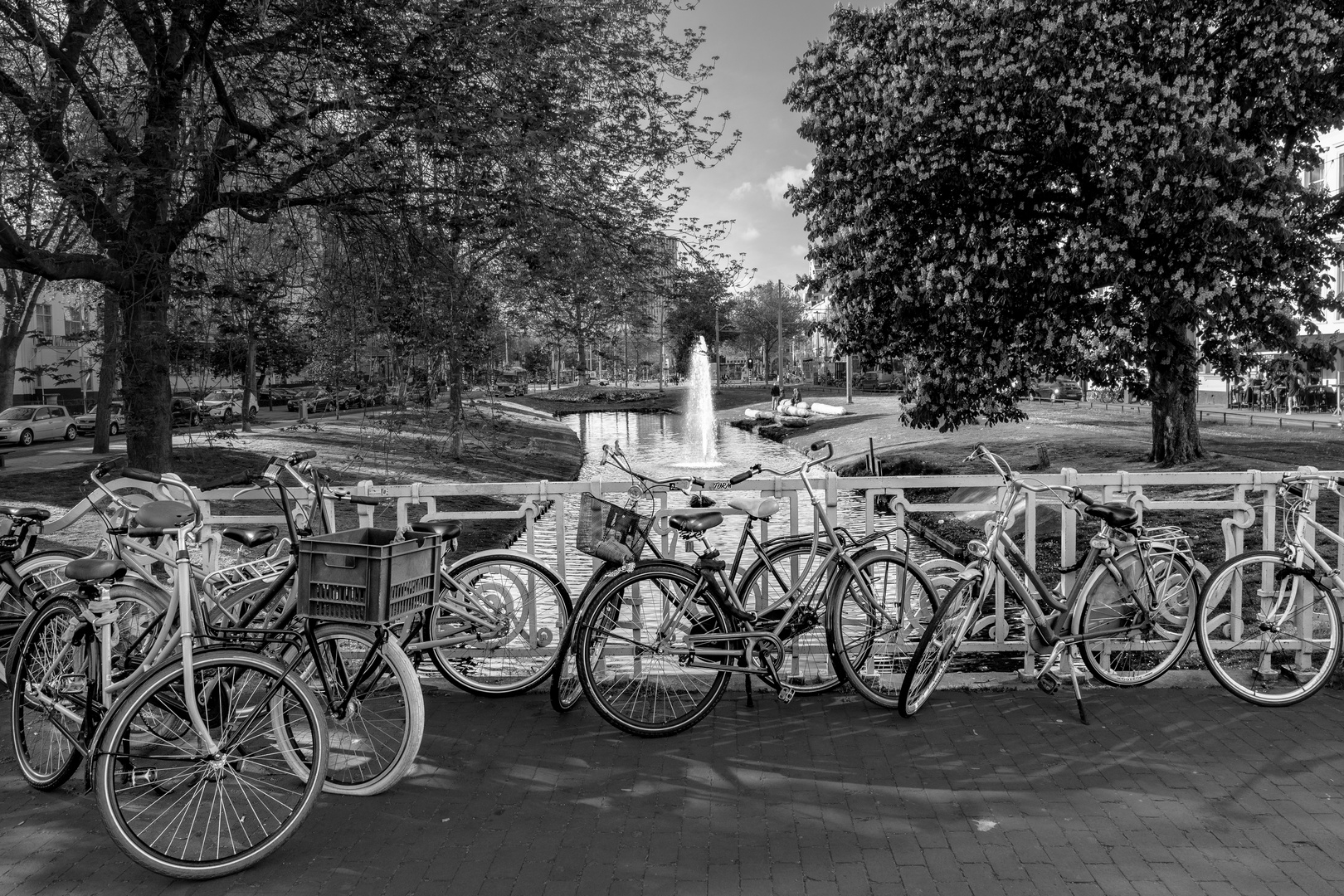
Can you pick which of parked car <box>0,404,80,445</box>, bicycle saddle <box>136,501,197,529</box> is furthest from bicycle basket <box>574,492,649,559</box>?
parked car <box>0,404,80,445</box>

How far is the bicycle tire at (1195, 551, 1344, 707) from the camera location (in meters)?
5.14

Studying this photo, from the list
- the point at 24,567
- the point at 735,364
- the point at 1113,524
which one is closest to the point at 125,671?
the point at 24,567

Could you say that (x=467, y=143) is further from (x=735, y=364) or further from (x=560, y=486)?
(x=735, y=364)

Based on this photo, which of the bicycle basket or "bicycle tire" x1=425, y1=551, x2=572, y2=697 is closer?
the bicycle basket

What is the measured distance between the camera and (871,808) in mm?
3945

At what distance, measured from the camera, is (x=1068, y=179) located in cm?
1542

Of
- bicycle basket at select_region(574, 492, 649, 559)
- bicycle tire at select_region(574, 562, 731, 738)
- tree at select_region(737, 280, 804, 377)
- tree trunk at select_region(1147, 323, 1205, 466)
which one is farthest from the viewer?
tree at select_region(737, 280, 804, 377)

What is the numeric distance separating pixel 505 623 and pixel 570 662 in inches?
17.3

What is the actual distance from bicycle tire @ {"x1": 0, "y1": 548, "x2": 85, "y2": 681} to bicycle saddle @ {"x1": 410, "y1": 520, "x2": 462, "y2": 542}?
1765mm

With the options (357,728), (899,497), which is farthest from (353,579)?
(899,497)

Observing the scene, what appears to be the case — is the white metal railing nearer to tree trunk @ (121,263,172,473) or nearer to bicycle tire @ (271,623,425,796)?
bicycle tire @ (271,623,425,796)

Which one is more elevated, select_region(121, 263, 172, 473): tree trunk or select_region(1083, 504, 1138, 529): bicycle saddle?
select_region(121, 263, 172, 473): tree trunk

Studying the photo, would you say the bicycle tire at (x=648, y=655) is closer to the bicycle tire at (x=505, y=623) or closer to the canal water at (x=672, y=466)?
the bicycle tire at (x=505, y=623)

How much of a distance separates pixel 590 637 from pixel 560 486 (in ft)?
3.83
